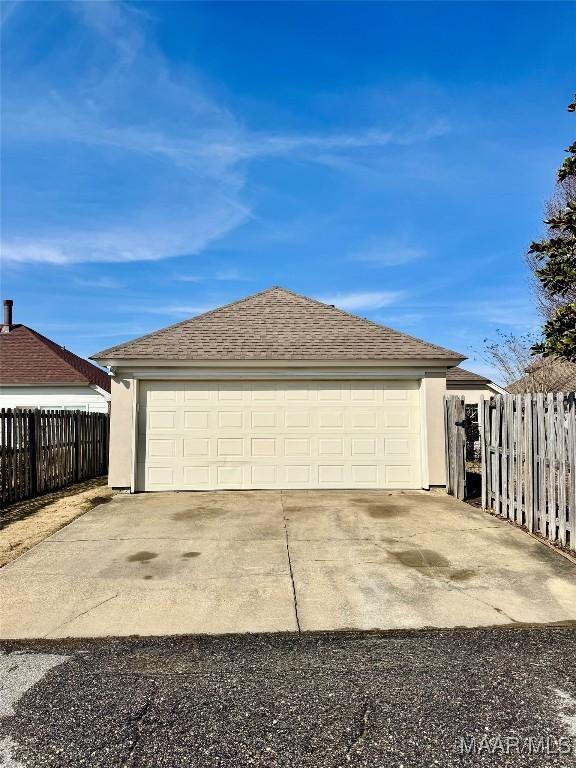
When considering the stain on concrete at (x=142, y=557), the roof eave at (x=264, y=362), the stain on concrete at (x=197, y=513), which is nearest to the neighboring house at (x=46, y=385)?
the roof eave at (x=264, y=362)

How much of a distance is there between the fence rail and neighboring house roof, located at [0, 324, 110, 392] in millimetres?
15356

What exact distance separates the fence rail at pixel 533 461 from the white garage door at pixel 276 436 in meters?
2.19

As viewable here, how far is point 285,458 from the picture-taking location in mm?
9617

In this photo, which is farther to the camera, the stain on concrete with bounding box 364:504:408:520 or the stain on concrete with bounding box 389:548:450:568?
the stain on concrete with bounding box 364:504:408:520

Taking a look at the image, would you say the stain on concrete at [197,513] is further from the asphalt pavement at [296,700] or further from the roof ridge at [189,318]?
the roof ridge at [189,318]

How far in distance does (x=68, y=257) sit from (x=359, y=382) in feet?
38.2

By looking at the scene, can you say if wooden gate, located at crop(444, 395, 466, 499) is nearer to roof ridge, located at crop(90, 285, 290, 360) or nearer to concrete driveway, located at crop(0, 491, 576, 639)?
concrete driveway, located at crop(0, 491, 576, 639)

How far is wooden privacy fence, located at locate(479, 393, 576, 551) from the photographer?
5.66 m

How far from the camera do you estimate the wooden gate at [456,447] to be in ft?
28.9

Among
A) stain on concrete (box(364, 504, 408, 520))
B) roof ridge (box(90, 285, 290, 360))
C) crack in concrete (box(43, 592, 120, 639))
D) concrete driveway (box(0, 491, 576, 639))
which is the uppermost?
roof ridge (box(90, 285, 290, 360))

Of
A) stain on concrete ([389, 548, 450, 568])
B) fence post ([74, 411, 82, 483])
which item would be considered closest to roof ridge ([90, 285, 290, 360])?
fence post ([74, 411, 82, 483])

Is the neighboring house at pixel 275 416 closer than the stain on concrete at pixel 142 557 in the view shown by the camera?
No

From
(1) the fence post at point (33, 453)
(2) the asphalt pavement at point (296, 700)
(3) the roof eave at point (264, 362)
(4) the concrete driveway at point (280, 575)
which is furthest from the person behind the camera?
(3) the roof eave at point (264, 362)

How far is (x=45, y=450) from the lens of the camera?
9844 millimetres
